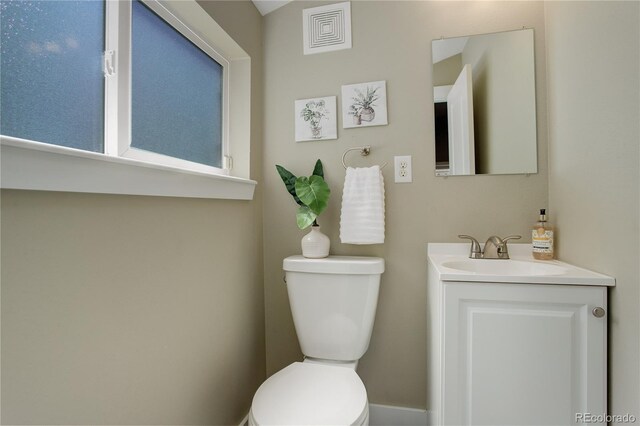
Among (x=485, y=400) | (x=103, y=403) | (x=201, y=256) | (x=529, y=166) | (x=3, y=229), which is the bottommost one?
(x=485, y=400)

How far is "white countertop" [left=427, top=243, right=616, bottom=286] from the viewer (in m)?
0.84

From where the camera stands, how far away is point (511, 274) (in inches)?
37.1

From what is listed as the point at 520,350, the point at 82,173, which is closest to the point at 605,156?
the point at 520,350

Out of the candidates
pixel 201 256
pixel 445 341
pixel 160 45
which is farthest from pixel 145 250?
pixel 445 341

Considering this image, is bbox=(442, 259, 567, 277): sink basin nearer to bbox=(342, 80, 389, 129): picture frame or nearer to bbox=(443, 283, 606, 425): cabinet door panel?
bbox=(443, 283, 606, 425): cabinet door panel

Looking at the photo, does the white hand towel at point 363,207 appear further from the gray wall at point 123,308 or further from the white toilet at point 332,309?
the gray wall at point 123,308

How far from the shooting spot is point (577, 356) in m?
0.84

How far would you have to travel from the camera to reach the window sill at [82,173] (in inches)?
20.9

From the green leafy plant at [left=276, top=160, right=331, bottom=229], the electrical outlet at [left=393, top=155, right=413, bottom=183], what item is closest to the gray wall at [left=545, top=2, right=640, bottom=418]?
the electrical outlet at [left=393, top=155, right=413, bottom=183]

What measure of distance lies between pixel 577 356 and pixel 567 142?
772 millimetres

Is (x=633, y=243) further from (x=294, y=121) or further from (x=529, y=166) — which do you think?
(x=294, y=121)

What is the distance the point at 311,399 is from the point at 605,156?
1.19 metres

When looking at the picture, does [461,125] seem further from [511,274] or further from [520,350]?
[520,350]

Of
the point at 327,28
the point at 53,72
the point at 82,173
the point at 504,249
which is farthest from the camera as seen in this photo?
the point at 327,28
